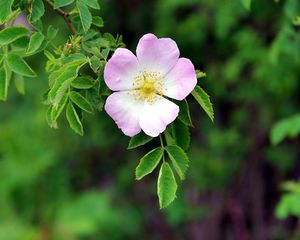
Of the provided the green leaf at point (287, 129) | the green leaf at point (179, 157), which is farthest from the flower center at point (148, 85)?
the green leaf at point (287, 129)

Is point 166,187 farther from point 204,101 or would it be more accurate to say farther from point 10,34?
point 10,34

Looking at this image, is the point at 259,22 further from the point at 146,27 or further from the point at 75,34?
the point at 75,34

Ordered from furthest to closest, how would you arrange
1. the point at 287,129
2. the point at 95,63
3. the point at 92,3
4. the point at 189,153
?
the point at 189,153 < the point at 287,129 < the point at 92,3 < the point at 95,63

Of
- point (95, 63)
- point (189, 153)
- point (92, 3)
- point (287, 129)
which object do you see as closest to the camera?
point (95, 63)

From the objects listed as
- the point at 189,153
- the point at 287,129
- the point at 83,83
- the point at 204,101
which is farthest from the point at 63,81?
the point at 189,153

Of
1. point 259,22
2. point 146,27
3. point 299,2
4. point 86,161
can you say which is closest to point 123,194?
point 86,161

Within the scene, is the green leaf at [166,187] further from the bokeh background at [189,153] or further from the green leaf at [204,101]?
the bokeh background at [189,153]
